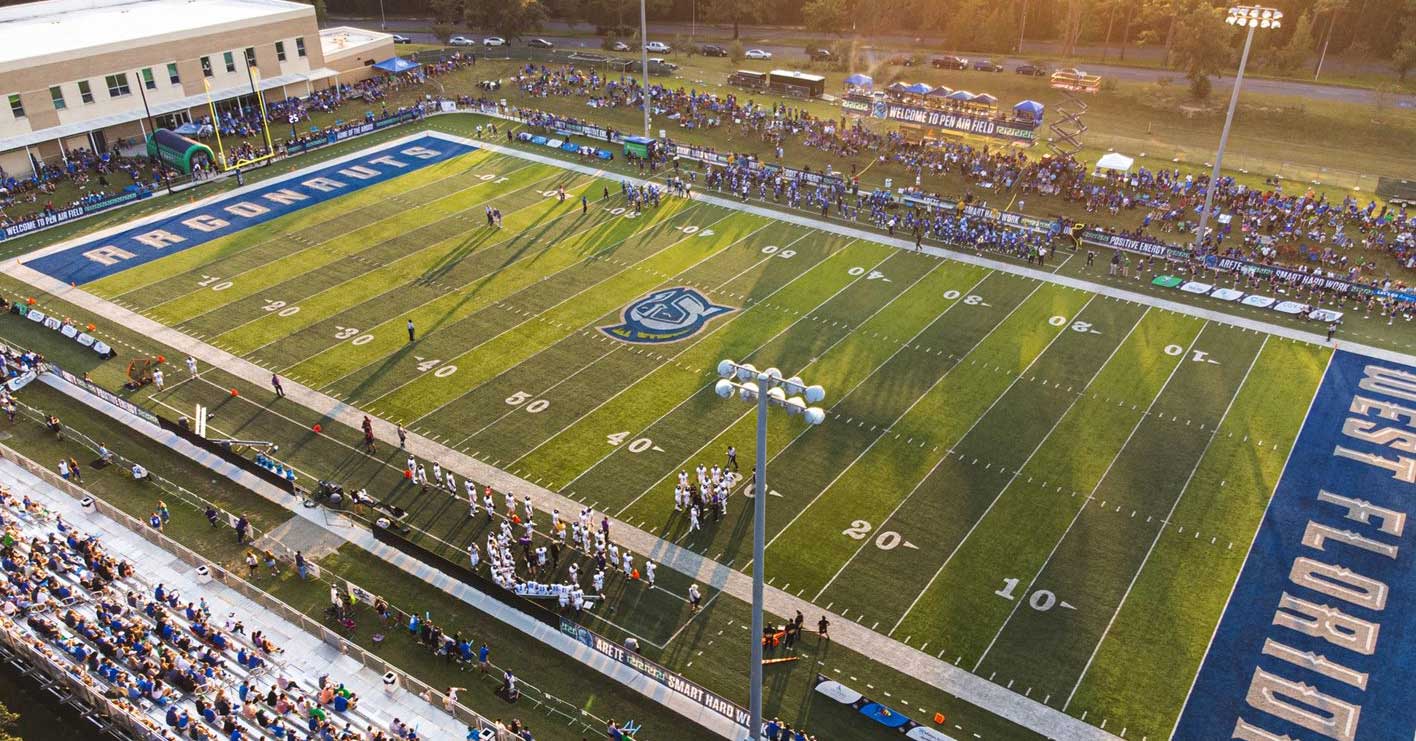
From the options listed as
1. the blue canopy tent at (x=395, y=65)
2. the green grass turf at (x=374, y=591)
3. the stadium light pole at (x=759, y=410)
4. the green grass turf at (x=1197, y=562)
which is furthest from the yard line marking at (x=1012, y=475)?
the blue canopy tent at (x=395, y=65)

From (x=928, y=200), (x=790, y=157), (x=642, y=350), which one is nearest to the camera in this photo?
(x=642, y=350)

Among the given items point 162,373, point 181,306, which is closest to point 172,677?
point 162,373

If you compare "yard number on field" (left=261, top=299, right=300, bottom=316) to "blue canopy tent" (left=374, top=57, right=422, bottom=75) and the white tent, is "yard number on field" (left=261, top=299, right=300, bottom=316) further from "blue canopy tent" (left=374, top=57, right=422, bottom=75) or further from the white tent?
the white tent

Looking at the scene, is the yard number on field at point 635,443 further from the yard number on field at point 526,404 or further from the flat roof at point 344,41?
the flat roof at point 344,41

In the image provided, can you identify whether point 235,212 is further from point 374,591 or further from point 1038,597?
point 1038,597

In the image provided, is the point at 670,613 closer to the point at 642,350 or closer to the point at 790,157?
the point at 642,350

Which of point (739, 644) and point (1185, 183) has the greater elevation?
point (1185, 183)

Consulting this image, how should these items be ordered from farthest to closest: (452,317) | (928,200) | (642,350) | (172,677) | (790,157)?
(790,157) → (928,200) → (452,317) → (642,350) → (172,677)
